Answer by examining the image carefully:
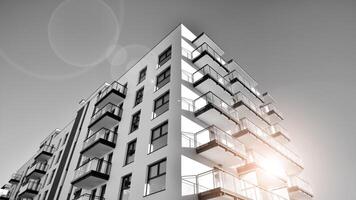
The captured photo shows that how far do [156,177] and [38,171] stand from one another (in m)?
25.8

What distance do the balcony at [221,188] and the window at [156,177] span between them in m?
2.08

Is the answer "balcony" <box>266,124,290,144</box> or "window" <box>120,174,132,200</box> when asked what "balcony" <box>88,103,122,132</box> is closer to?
"window" <box>120,174,132,200</box>

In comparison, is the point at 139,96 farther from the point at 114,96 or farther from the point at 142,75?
the point at 114,96

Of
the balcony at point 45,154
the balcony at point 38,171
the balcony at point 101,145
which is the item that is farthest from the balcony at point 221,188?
the balcony at point 45,154

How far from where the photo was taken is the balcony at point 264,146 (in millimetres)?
18186

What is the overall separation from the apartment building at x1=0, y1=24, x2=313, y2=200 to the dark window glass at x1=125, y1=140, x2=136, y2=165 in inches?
3.1

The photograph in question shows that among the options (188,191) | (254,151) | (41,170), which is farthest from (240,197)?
(41,170)

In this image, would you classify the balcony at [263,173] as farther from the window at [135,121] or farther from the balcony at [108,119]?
the balcony at [108,119]

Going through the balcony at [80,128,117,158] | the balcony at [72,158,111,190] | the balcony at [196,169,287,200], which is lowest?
the balcony at [196,169,287,200]

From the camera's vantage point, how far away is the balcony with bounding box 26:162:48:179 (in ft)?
103

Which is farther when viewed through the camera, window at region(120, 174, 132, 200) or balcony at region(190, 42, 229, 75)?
balcony at region(190, 42, 229, 75)

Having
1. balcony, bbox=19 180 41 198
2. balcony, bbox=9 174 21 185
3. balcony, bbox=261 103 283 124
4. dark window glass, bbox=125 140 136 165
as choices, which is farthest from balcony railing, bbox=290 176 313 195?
balcony, bbox=9 174 21 185

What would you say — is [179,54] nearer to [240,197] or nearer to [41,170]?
[240,197]

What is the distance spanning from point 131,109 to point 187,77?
606 cm
